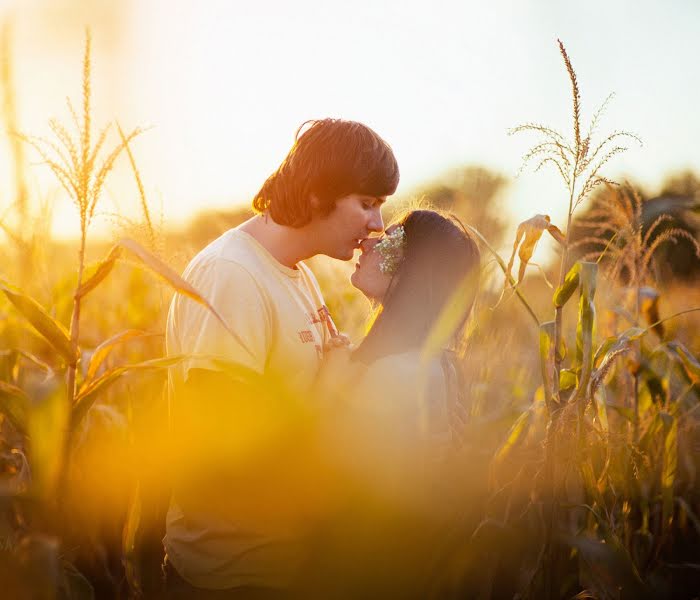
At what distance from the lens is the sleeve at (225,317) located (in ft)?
6.52

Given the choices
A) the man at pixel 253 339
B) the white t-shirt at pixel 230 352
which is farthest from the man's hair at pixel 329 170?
the white t-shirt at pixel 230 352

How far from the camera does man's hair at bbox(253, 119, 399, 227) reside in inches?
99.3

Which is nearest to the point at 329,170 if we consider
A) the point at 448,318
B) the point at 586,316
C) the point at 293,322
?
the point at 293,322

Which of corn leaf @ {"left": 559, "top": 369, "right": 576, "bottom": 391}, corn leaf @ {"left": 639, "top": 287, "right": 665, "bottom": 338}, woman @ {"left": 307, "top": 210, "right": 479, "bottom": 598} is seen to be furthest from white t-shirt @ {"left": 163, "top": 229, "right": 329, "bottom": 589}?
corn leaf @ {"left": 639, "top": 287, "right": 665, "bottom": 338}

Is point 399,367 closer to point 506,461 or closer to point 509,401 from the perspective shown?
point 506,461

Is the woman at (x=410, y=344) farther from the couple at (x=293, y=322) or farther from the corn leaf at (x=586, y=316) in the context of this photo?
the corn leaf at (x=586, y=316)

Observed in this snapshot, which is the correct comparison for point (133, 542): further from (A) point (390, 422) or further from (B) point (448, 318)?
(B) point (448, 318)

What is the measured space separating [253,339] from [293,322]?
0.27 meters

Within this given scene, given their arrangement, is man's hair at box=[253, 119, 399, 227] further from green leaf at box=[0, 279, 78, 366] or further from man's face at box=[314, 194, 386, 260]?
green leaf at box=[0, 279, 78, 366]

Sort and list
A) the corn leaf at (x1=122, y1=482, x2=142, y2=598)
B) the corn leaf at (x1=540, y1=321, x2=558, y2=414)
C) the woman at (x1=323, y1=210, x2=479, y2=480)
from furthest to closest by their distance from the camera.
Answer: the woman at (x1=323, y1=210, x2=479, y2=480) < the corn leaf at (x1=540, y1=321, x2=558, y2=414) < the corn leaf at (x1=122, y1=482, x2=142, y2=598)

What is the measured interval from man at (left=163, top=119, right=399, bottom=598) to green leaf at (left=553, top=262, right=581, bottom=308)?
832mm

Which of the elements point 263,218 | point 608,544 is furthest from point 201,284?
point 608,544

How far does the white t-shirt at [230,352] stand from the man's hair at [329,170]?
0.36 m

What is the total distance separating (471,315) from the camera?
3035 mm
